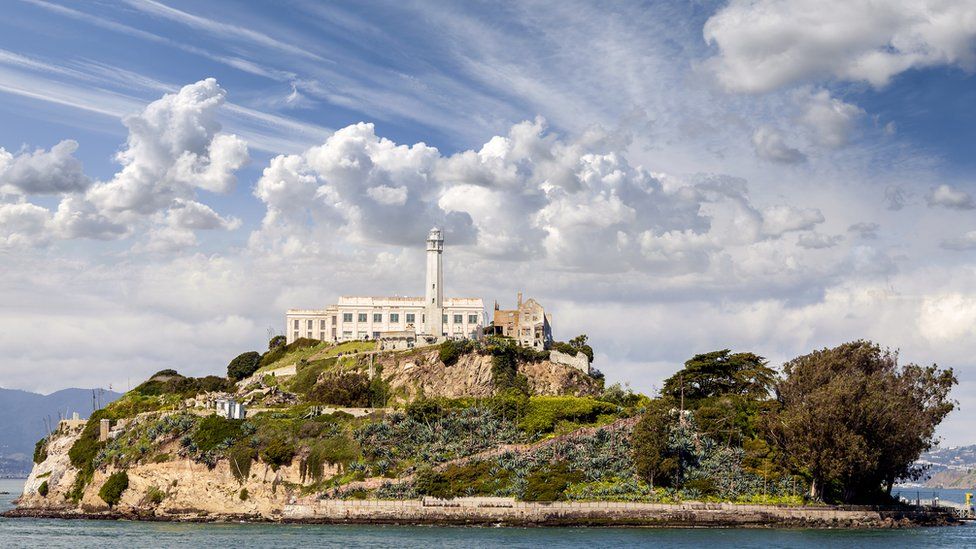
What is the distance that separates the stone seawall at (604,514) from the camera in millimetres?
80250

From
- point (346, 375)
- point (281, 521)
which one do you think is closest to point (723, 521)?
point (281, 521)

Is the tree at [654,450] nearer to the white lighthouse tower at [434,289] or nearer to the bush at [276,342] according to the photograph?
the white lighthouse tower at [434,289]

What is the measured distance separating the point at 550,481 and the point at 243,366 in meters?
55.5

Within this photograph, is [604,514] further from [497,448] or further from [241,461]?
[241,461]

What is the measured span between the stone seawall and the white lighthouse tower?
38.6 metres

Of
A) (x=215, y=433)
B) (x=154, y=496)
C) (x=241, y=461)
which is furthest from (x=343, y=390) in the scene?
(x=154, y=496)

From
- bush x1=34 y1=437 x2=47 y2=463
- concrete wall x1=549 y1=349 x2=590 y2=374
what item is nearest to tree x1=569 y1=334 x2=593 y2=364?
concrete wall x1=549 y1=349 x2=590 y2=374

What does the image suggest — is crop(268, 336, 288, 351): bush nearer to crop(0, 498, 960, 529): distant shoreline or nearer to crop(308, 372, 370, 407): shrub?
crop(308, 372, 370, 407): shrub

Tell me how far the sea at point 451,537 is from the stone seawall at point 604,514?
1.58 meters

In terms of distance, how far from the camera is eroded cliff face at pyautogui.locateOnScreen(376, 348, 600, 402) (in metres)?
108

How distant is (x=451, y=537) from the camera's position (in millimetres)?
74000

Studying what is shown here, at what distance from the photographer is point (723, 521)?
79875mm

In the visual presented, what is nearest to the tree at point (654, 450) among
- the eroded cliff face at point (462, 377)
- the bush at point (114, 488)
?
the eroded cliff face at point (462, 377)

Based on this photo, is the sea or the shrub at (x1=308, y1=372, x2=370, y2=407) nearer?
the sea
